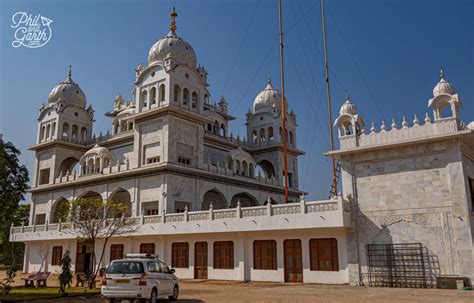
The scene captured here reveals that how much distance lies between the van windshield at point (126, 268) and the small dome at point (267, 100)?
34343 mm

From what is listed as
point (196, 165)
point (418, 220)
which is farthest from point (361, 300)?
point (196, 165)

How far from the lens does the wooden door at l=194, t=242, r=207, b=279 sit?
25141mm

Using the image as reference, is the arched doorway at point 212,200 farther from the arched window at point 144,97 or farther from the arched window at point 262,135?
the arched window at point 262,135

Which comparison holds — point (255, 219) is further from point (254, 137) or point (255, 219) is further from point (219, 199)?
point (254, 137)

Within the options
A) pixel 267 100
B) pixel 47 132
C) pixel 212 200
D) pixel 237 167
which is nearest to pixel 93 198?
pixel 212 200

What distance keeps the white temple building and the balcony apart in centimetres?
6

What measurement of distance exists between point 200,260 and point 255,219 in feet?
16.7

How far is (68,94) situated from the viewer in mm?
43094

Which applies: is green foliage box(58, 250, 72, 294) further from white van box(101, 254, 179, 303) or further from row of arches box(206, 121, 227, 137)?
row of arches box(206, 121, 227, 137)

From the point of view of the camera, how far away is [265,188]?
39.7m

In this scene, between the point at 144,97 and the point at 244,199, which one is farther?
the point at 244,199

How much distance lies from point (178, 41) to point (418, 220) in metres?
25.5

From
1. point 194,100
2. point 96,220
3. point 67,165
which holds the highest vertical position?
point 194,100

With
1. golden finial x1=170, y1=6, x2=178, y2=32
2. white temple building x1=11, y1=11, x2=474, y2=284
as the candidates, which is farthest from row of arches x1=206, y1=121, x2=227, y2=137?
golden finial x1=170, y1=6, x2=178, y2=32
